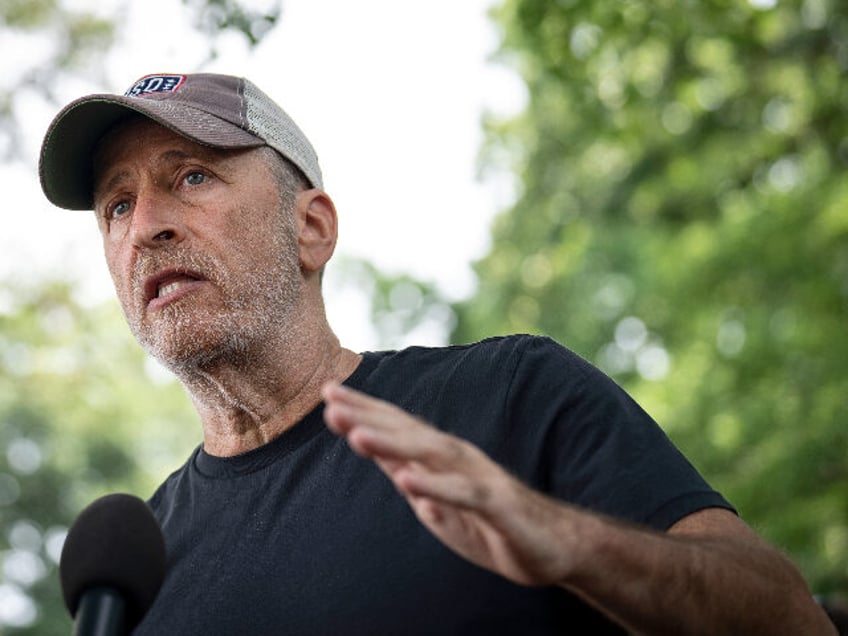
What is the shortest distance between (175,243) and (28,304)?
19798 millimetres

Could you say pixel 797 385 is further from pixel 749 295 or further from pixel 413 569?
pixel 413 569

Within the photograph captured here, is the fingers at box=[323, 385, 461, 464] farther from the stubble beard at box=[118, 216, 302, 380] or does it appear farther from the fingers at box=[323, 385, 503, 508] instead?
the stubble beard at box=[118, 216, 302, 380]

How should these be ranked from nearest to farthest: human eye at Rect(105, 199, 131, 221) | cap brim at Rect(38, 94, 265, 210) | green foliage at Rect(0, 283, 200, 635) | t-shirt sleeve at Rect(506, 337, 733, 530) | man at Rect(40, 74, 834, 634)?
man at Rect(40, 74, 834, 634)
t-shirt sleeve at Rect(506, 337, 733, 530)
cap brim at Rect(38, 94, 265, 210)
human eye at Rect(105, 199, 131, 221)
green foliage at Rect(0, 283, 200, 635)

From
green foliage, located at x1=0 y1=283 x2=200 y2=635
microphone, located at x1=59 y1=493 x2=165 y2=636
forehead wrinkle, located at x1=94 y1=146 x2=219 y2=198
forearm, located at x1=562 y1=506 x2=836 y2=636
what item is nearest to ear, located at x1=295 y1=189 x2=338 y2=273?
forehead wrinkle, located at x1=94 y1=146 x2=219 y2=198

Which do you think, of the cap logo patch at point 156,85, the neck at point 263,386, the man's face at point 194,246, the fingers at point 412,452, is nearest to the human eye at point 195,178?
the man's face at point 194,246

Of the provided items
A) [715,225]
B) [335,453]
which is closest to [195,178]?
[335,453]

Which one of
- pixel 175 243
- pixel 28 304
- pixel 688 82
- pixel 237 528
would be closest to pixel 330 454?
pixel 237 528

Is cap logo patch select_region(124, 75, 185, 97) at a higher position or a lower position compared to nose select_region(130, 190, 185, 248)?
higher

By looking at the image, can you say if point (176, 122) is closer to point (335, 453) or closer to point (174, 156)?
point (174, 156)

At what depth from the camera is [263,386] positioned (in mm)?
3129

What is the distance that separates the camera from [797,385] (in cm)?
1041

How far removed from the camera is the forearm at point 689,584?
194 centimetres

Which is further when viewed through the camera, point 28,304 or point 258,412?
point 28,304

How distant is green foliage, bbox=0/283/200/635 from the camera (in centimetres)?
2214
